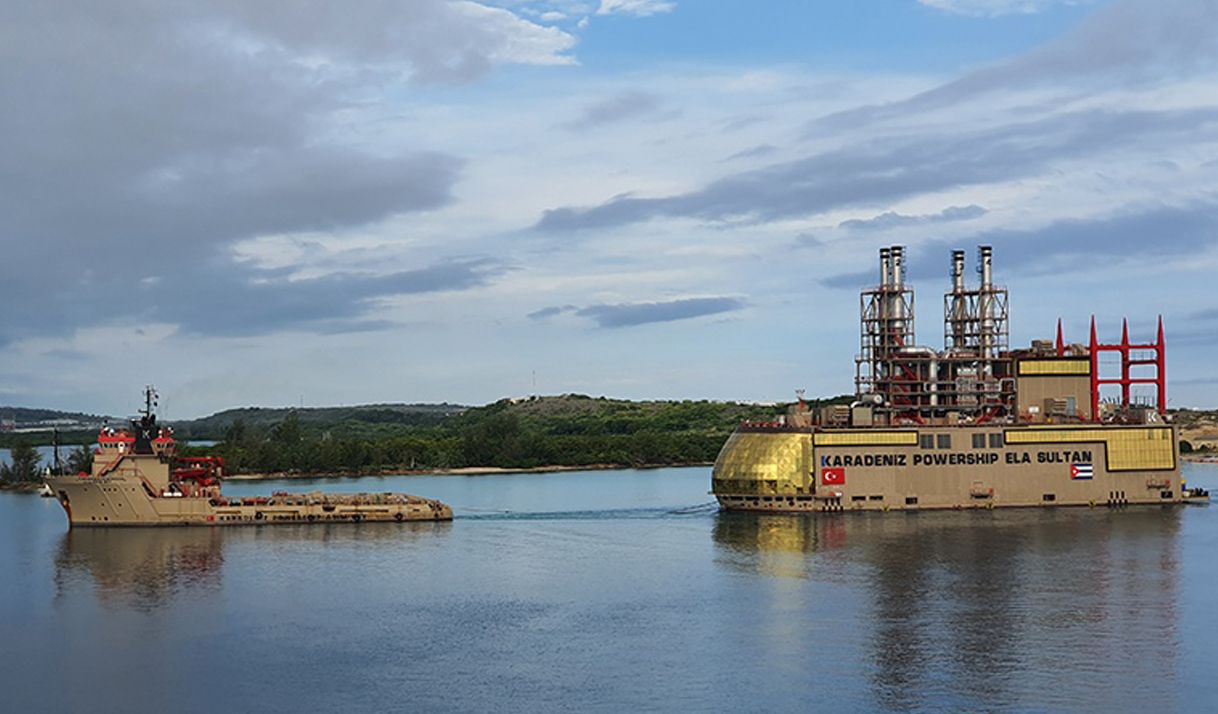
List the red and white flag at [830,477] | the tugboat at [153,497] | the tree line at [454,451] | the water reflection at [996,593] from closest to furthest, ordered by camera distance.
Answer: the water reflection at [996,593] < the tugboat at [153,497] < the red and white flag at [830,477] < the tree line at [454,451]

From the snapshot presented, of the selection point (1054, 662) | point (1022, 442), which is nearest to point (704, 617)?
point (1054, 662)

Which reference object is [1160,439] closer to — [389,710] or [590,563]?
[590,563]

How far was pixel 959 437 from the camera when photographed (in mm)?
102875

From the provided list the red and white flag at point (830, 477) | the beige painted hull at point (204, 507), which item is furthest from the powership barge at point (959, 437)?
the beige painted hull at point (204, 507)

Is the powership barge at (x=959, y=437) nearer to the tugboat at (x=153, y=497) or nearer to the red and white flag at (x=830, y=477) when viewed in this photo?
the red and white flag at (x=830, y=477)

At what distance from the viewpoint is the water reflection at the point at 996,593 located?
1980 inches

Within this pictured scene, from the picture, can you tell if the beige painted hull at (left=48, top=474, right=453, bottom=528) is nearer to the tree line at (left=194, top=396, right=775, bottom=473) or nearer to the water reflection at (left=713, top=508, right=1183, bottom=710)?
the water reflection at (left=713, top=508, right=1183, bottom=710)

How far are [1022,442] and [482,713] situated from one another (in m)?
66.2

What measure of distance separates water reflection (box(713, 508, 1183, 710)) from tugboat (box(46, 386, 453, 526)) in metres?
29.8

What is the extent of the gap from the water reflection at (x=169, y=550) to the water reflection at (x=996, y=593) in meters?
23.8

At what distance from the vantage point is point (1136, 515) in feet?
329

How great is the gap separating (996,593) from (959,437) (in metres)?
36.8

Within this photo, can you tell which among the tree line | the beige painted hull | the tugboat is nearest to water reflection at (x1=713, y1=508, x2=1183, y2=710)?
the beige painted hull

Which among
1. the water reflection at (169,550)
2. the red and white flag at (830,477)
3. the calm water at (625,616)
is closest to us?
the calm water at (625,616)
